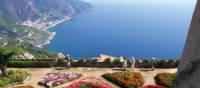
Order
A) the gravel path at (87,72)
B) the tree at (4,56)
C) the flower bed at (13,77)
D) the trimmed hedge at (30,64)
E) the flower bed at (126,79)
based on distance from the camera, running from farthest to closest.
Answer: the trimmed hedge at (30,64), the tree at (4,56), the gravel path at (87,72), the flower bed at (13,77), the flower bed at (126,79)

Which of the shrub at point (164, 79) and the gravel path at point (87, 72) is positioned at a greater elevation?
the gravel path at point (87, 72)

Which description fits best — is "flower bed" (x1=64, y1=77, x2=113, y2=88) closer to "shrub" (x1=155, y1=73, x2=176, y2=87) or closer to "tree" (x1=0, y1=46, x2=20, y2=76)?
"shrub" (x1=155, y1=73, x2=176, y2=87)

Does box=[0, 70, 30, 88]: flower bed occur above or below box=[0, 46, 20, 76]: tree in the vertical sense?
below

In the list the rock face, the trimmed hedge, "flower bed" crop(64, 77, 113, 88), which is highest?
the trimmed hedge

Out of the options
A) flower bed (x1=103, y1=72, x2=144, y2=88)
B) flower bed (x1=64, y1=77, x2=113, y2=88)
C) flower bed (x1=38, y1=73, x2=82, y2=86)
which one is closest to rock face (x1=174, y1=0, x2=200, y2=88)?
flower bed (x1=103, y1=72, x2=144, y2=88)

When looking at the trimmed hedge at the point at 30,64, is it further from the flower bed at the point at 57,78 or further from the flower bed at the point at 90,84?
the flower bed at the point at 90,84

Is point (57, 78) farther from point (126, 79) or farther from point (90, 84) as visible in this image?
point (126, 79)

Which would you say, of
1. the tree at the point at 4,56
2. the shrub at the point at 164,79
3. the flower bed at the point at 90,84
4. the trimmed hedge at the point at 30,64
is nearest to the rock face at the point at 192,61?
the flower bed at the point at 90,84
